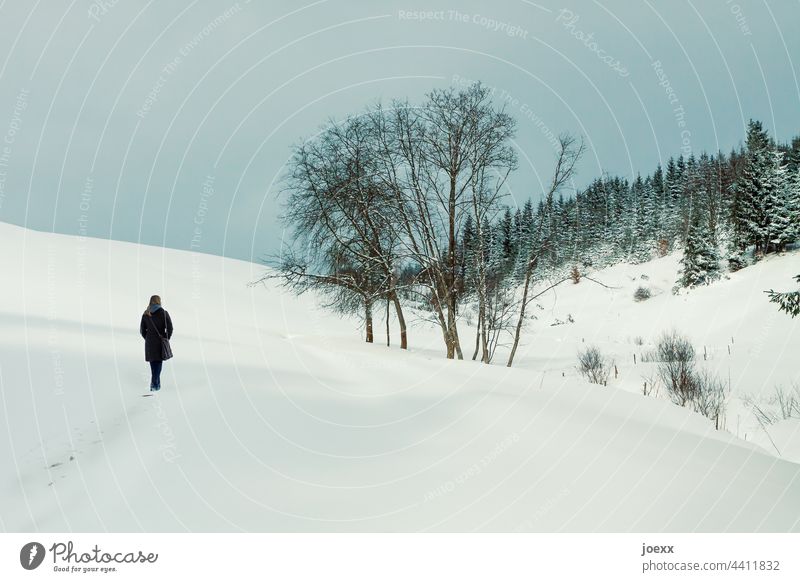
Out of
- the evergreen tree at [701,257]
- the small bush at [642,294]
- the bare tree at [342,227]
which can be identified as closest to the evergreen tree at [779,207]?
the evergreen tree at [701,257]

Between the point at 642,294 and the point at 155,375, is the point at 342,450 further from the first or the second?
the point at 642,294

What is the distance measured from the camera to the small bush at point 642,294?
44594 mm

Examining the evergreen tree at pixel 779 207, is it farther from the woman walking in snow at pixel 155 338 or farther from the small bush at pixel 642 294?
the woman walking in snow at pixel 155 338

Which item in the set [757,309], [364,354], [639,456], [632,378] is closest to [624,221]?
[757,309]

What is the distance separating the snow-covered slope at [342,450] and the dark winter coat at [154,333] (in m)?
0.61

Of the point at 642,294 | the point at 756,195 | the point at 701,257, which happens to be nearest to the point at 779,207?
the point at 756,195

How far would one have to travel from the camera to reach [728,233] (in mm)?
49531

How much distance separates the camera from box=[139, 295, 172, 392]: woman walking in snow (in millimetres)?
7562

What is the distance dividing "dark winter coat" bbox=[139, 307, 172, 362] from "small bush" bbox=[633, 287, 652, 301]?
4657cm

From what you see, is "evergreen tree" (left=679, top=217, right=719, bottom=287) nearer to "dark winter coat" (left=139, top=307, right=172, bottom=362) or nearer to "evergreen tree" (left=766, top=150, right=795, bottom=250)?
"evergreen tree" (left=766, top=150, right=795, bottom=250)

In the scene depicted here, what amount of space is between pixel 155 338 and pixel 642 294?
47022mm

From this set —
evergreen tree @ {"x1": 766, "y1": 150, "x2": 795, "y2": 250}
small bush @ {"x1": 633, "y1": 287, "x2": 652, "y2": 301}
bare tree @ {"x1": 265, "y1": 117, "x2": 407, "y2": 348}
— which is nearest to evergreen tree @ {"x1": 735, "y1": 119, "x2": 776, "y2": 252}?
evergreen tree @ {"x1": 766, "y1": 150, "x2": 795, "y2": 250}
